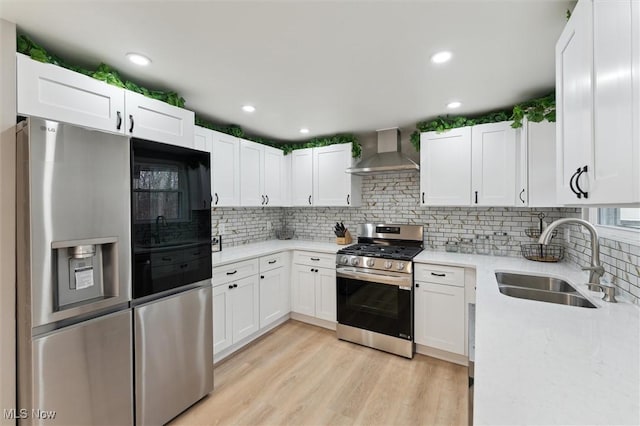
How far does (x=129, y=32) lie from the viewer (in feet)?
4.74

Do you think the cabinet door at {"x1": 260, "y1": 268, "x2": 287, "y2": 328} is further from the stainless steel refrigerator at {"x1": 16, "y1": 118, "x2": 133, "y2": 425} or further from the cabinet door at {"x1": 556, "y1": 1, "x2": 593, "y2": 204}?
the cabinet door at {"x1": 556, "y1": 1, "x2": 593, "y2": 204}

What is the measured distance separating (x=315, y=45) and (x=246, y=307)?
242cm

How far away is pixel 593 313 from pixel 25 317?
269cm

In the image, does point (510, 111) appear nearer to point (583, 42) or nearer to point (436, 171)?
point (436, 171)

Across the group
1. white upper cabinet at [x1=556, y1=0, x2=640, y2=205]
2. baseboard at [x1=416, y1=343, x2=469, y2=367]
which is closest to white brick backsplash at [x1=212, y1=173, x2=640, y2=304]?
white upper cabinet at [x1=556, y1=0, x2=640, y2=205]

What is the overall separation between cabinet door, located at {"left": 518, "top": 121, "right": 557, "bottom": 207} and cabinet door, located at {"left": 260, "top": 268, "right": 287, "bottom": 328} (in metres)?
2.66

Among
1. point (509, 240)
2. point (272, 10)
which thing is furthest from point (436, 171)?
point (272, 10)

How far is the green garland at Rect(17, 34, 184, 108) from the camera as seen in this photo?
1437 millimetres

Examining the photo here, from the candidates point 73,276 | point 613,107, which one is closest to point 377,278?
point 613,107

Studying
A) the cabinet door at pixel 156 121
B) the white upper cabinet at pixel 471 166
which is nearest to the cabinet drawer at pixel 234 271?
the cabinet door at pixel 156 121

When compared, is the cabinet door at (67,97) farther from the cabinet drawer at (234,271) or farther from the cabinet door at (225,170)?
the cabinet drawer at (234,271)

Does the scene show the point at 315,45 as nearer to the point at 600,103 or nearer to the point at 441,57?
the point at 441,57

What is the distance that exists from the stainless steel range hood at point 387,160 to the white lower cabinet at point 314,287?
112 centimetres

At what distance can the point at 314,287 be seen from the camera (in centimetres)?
328
